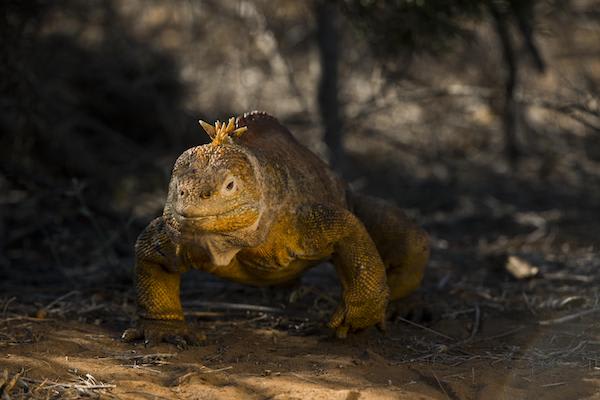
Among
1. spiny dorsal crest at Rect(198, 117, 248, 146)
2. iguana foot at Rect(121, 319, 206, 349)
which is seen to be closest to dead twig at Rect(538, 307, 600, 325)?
iguana foot at Rect(121, 319, 206, 349)

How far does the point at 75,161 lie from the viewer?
10273 millimetres

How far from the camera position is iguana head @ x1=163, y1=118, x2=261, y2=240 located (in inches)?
164

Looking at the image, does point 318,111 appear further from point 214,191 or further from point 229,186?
point 214,191

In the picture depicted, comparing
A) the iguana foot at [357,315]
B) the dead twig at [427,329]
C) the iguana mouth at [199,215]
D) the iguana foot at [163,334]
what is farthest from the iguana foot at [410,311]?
the iguana mouth at [199,215]

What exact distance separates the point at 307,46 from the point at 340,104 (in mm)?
4836

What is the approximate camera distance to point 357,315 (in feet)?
17.0

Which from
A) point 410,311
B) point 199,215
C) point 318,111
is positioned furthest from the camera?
point 318,111

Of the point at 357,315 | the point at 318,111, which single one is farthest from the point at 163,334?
the point at 318,111

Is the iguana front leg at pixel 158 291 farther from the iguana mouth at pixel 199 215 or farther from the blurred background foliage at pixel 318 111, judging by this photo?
the blurred background foliage at pixel 318 111

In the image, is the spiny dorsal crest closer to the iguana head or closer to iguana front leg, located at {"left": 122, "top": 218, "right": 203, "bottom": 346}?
the iguana head

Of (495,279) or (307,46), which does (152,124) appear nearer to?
(307,46)

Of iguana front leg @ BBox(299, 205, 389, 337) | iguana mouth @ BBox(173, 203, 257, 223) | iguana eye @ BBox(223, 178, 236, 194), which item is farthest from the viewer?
iguana front leg @ BBox(299, 205, 389, 337)

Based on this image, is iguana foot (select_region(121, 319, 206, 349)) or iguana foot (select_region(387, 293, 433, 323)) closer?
iguana foot (select_region(121, 319, 206, 349))

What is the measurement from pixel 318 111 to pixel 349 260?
5911 mm
